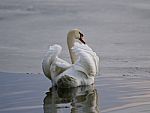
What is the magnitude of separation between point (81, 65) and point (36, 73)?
1760 millimetres

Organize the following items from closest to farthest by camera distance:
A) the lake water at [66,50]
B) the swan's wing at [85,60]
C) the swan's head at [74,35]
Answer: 1. the lake water at [66,50]
2. the swan's wing at [85,60]
3. the swan's head at [74,35]

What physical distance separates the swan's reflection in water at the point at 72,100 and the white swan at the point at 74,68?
16cm

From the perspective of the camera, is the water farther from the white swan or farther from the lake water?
the white swan

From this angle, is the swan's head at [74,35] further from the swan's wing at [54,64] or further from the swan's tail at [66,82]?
the swan's tail at [66,82]

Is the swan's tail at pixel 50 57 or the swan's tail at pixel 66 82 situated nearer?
the swan's tail at pixel 66 82

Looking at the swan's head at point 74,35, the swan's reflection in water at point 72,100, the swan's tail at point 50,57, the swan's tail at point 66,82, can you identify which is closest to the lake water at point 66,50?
the swan's reflection in water at point 72,100

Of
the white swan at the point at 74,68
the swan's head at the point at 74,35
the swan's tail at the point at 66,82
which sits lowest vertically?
the swan's tail at the point at 66,82

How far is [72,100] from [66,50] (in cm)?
564

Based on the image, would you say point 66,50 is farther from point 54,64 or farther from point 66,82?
point 66,82

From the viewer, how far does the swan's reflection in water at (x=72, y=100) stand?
30.0 ft

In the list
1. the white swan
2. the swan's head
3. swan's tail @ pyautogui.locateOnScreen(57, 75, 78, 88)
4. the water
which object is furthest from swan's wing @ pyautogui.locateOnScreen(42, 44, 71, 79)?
the swan's head

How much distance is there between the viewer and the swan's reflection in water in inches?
360

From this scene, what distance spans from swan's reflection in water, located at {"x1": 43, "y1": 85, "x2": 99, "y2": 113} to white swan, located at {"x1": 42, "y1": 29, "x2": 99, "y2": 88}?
16cm

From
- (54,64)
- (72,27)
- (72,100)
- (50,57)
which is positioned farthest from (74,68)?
(72,27)
